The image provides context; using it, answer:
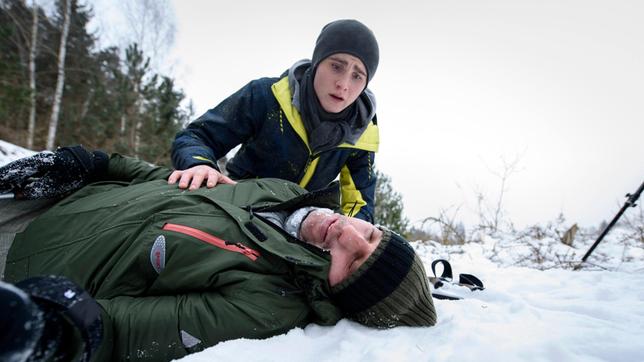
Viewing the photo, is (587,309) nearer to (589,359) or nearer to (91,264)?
(589,359)

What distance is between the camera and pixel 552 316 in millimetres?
1354

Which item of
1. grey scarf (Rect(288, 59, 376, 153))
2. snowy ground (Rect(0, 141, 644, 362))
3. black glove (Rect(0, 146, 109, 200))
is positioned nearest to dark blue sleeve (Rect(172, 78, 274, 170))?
grey scarf (Rect(288, 59, 376, 153))

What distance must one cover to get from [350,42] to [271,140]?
35.8 inches

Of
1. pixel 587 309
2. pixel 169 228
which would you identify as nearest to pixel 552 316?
pixel 587 309

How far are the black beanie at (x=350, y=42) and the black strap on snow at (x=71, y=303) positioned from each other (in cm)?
197

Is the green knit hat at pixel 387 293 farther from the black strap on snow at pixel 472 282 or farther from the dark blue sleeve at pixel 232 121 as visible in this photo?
the dark blue sleeve at pixel 232 121

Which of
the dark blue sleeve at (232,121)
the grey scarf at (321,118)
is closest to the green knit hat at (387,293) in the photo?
the grey scarf at (321,118)

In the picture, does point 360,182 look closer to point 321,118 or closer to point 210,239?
point 321,118

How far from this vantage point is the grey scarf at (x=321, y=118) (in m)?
2.24

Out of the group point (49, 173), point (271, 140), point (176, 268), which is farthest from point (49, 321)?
point (271, 140)

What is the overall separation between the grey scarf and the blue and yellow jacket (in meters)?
0.05

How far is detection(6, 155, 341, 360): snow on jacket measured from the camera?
3.27 feet

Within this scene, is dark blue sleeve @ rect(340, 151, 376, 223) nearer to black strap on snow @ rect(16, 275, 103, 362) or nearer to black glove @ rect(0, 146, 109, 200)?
black glove @ rect(0, 146, 109, 200)

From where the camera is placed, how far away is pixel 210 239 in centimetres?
125
